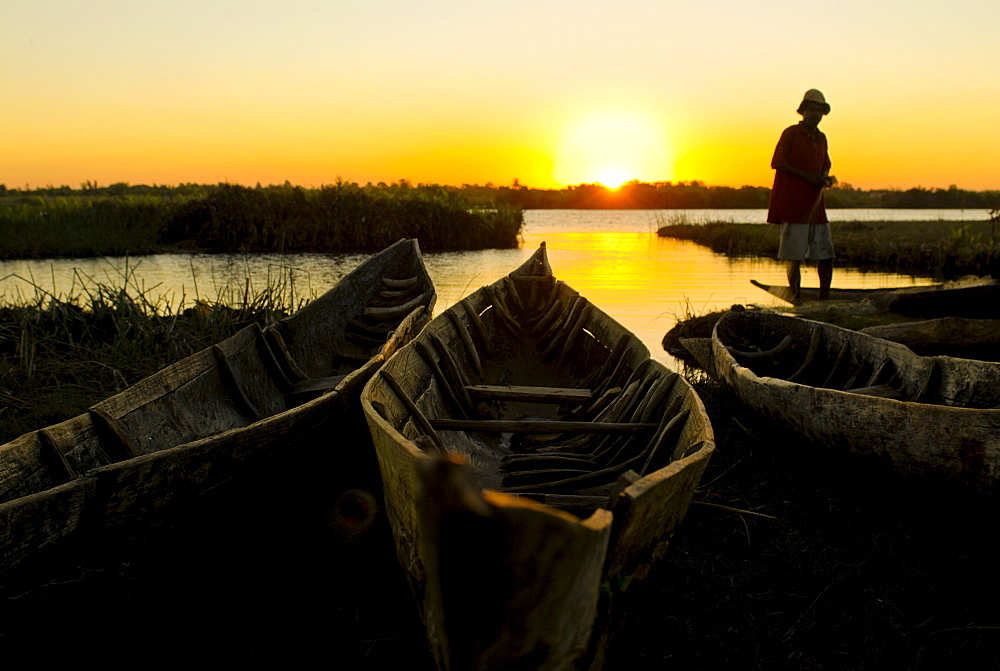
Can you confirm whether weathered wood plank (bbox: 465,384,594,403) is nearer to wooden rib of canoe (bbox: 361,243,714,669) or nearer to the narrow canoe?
wooden rib of canoe (bbox: 361,243,714,669)

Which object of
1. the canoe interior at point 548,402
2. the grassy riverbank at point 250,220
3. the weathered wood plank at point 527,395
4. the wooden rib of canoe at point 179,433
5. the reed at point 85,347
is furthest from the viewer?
the grassy riverbank at point 250,220

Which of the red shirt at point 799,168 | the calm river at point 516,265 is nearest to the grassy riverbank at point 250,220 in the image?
the calm river at point 516,265

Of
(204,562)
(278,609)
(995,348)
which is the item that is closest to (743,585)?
(278,609)

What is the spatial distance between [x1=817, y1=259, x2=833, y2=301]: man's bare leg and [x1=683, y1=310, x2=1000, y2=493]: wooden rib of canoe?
4.24 m

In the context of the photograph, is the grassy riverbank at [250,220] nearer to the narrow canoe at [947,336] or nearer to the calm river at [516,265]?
the calm river at [516,265]

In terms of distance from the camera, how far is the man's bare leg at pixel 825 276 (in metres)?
9.28

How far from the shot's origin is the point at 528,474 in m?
3.19

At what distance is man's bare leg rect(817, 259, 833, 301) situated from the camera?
9.28 meters

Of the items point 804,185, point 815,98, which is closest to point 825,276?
point 804,185

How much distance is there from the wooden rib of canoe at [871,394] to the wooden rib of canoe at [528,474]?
35.2 inches

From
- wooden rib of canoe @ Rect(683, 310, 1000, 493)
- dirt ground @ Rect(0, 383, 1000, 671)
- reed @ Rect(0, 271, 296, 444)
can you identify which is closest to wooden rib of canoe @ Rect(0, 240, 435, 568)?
dirt ground @ Rect(0, 383, 1000, 671)

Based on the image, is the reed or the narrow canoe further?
the narrow canoe

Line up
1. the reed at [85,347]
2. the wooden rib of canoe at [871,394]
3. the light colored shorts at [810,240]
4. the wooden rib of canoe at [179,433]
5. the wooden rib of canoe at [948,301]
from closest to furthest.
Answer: the wooden rib of canoe at [179,433] < the wooden rib of canoe at [871,394] < the reed at [85,347] < the wooden rib of canoe at [948,301] < the light colored shorts at [810,240]

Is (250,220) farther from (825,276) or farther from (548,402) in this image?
(548,402)
